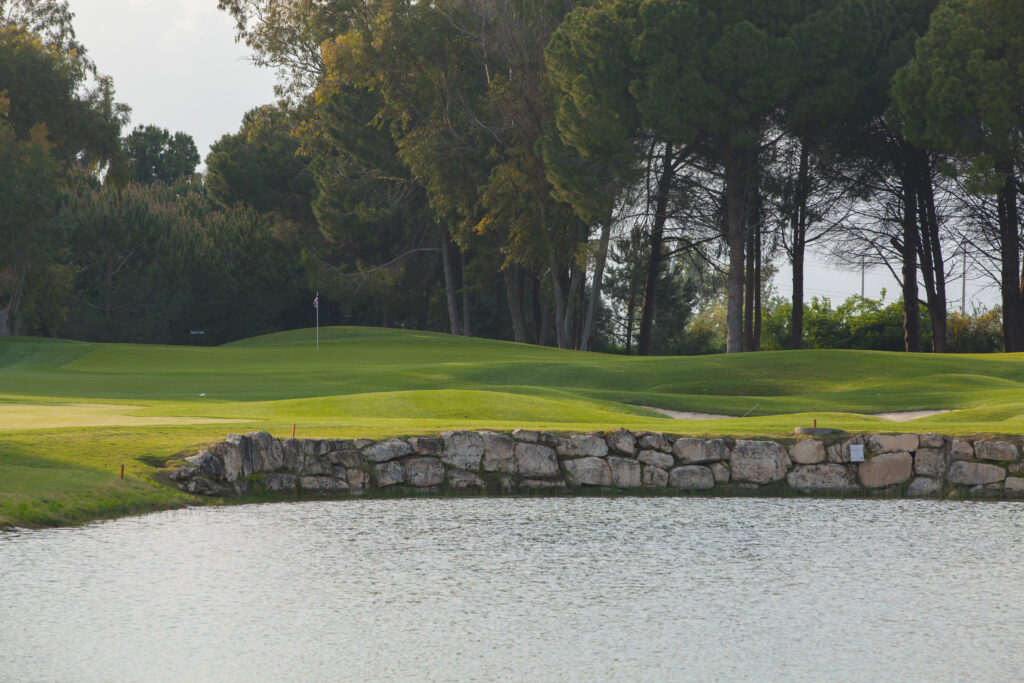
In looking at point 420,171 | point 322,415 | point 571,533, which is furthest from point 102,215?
point 571,533

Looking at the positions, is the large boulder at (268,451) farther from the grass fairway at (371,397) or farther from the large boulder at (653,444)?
the large boulder at (653,444)

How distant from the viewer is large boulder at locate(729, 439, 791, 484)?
47.2 feet

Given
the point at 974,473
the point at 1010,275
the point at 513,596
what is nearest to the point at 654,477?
the point at 974,473

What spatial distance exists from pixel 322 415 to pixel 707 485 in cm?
708

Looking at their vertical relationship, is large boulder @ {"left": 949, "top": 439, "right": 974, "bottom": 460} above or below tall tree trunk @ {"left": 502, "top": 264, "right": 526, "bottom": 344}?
below

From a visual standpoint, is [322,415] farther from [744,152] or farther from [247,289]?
[247,289]

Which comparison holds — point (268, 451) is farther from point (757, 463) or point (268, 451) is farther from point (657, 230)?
point (657, 230)

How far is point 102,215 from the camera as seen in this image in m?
47.7

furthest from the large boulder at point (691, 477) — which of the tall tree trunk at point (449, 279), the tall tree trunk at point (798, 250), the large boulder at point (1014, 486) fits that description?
the tall tree trunk at point (449, 279)

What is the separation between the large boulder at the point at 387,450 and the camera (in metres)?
14.0

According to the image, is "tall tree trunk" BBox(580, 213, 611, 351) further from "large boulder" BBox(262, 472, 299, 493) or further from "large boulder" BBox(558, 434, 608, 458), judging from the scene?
"large boulder" BBox(262, 472, 299, 493)

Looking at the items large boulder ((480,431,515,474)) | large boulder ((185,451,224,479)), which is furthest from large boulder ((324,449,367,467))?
large boulder ((480,431,515,474))

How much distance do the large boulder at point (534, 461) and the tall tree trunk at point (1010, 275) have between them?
3111cm

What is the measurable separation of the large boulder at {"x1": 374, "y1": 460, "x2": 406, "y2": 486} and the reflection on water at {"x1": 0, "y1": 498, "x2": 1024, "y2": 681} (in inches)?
45.6
